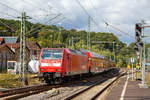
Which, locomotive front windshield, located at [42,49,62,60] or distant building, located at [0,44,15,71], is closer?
locomotive front windshield, located at [42,49,62,60]


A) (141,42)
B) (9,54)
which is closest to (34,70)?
(9,54)

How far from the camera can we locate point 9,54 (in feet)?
186

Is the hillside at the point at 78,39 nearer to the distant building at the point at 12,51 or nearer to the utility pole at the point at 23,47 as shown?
the distant building at the point at 12,51

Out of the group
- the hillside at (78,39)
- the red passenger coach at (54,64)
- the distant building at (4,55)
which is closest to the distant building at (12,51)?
the distant building at (4,55)

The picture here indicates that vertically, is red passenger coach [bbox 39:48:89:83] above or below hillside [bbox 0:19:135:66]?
below

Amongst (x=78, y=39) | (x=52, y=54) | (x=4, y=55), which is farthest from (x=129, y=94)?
(x=78, y=39)

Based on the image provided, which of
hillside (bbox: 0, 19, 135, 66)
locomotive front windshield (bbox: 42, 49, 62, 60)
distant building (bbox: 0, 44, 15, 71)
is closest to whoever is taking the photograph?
locomotive front windshield (bbox: 42, 49, 62, 60)

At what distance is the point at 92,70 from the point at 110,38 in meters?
42.3

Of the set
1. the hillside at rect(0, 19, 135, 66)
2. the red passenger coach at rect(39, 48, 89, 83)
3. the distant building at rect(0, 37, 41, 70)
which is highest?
the hillside at rect(0, 19, 135, 66)

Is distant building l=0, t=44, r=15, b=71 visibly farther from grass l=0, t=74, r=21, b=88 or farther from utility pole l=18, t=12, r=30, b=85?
utility pole l=18, t=12, r=30, b=85

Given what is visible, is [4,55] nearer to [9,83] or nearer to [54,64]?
[9,83]

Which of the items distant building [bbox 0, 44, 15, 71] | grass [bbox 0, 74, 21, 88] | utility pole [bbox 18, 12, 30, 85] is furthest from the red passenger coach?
distant building [bbox 0, 44, 15, 71]

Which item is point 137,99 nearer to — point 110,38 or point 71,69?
point 71,69

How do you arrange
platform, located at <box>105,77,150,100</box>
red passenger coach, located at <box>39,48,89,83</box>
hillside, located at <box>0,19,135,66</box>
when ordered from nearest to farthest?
platform, located at <box>105,77,150,100</box>
red passenger coach, located at <box>39,48,89,83</box>
hillside, located at <box>0,19,135,66</box>
